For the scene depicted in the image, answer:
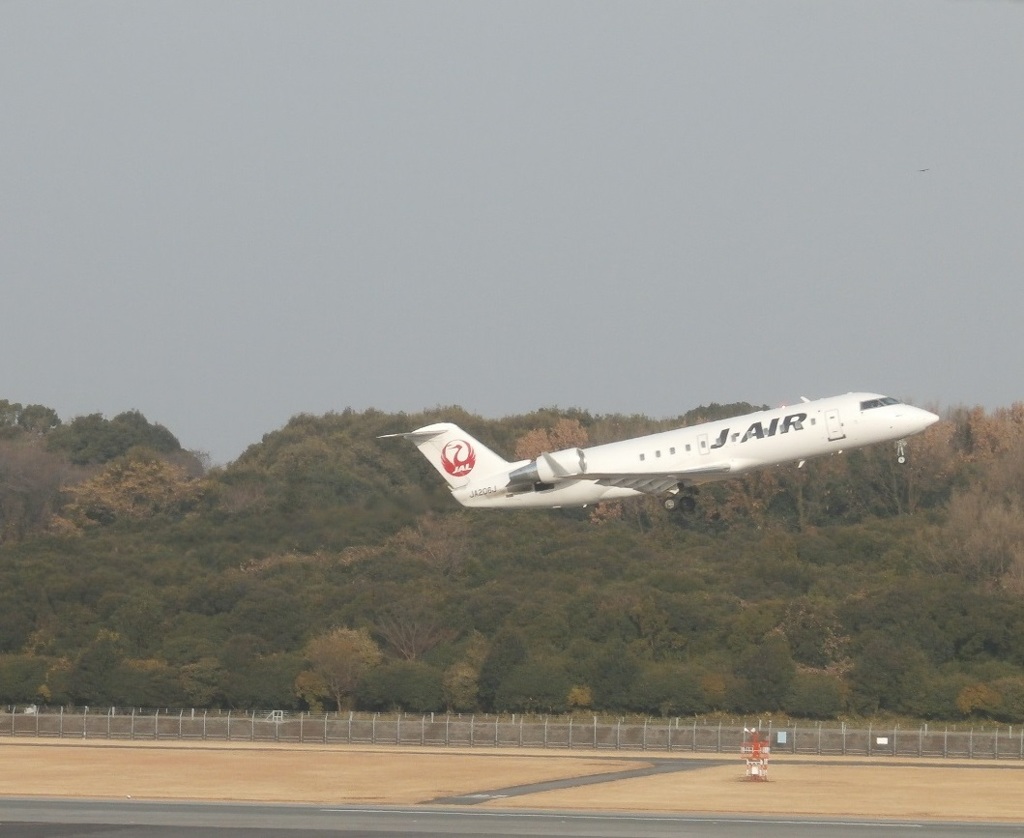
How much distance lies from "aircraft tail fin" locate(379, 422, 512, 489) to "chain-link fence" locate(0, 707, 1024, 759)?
1645 centimetres

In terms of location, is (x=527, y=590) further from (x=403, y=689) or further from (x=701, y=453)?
(x=701, y=453)

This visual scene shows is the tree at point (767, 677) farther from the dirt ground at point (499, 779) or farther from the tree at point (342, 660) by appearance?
the tree at point (342, 660)

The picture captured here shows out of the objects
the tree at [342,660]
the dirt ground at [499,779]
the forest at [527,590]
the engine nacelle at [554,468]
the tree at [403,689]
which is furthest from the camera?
the tree at [342,660]

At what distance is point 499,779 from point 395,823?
681 inches

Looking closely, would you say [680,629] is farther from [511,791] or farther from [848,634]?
[511,791]

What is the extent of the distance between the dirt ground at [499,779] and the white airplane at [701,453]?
12.2m

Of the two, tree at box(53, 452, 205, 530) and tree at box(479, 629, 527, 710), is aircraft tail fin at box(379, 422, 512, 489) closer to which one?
tree at box(479, 629, 527, 710)

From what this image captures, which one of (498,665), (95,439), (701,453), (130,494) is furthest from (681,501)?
(95,439)

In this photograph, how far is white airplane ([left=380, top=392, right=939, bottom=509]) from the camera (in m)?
72.8

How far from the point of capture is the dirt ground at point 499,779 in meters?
62.1

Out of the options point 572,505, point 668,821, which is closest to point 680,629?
point 572,505

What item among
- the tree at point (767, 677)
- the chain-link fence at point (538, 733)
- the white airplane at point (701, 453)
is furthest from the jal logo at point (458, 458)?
the tree at point (767, 677)

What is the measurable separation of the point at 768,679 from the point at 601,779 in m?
30.5

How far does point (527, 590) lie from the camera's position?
121750mm
